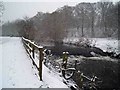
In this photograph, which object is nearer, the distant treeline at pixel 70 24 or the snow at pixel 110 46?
the snow at pixel 110 46

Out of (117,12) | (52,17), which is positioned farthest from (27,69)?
(52,17)

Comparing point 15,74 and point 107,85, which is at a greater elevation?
point 15,74

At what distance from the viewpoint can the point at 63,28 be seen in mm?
59812

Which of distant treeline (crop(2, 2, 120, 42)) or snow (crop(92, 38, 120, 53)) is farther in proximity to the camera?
distant treeline (crop(2, 2, 120, 42))

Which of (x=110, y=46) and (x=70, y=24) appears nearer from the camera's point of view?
(x=110, y=46)

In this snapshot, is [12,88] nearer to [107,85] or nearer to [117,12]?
[107,85]

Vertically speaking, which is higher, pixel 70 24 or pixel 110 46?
pixel 70 24

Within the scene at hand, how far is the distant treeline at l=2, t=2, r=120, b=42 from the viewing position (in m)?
50.1

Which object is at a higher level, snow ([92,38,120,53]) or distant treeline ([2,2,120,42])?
distant treeline ([2,2,120,42])

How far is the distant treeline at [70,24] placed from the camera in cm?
5005

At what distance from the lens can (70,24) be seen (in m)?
75.3

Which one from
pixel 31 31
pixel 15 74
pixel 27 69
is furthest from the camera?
pixel 31 31

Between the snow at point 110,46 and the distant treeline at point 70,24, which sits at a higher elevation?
the distant treeline at point 70,24

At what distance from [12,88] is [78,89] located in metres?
4.41
